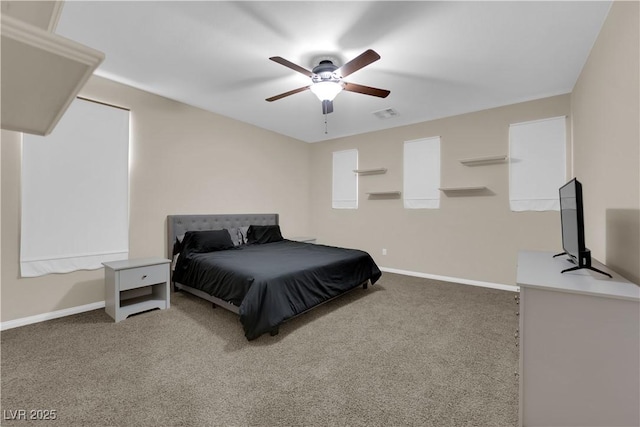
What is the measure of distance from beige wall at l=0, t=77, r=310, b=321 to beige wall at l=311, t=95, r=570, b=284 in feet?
5.13

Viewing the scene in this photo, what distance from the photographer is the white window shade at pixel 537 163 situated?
141 inches

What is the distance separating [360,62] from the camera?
2.23 metres

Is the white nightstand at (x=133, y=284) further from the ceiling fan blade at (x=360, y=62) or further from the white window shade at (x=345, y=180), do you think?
the white window shade at (x=345, y=180)

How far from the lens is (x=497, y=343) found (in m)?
2.40

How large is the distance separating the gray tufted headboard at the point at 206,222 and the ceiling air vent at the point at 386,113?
2584mm

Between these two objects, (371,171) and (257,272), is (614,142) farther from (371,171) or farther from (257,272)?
(371,171)

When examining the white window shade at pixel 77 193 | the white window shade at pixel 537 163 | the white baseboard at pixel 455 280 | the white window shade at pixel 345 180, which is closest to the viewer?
the white window shade at pixel 77 193

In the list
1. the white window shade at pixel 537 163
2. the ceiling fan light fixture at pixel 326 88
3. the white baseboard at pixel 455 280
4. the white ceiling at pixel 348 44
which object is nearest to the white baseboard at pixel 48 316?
the white ceiling at pixel 348 44

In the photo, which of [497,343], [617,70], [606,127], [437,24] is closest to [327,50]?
[437,24]

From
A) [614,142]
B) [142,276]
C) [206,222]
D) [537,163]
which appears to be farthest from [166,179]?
[537,163]

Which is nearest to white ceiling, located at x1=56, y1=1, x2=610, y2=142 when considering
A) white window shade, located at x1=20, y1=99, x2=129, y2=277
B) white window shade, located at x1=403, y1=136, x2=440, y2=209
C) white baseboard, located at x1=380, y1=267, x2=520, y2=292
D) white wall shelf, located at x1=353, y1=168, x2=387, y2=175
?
white window shade, located at x1=20, y1=99, x2=129, y2=277

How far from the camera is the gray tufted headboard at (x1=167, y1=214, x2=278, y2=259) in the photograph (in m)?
3.77

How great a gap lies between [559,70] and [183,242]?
4874mm

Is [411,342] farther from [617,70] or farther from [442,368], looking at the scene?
[617,70]
